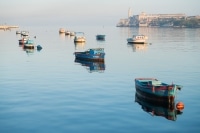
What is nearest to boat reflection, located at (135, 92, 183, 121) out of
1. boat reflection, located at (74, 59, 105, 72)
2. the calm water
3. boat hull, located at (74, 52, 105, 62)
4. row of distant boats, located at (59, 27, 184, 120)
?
row of distant boats, located at (59, 27, 184, 120)

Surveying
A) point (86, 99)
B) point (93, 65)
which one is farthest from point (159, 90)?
point (93, 65)

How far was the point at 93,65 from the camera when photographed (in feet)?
236

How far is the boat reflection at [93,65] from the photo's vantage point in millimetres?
65856

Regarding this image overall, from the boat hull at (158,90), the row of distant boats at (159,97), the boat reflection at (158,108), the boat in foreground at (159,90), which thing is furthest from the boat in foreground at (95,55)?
the boat reflection at (158,108)

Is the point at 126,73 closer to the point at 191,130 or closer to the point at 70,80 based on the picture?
the point at 70,80

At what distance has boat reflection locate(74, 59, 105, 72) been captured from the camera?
65.9m

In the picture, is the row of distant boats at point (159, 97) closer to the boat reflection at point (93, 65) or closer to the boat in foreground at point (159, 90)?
the boat in foreground at point (159, 90)

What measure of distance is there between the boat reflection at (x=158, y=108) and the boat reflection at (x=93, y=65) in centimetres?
2526

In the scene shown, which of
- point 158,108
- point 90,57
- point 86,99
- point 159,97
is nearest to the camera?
point 158,108

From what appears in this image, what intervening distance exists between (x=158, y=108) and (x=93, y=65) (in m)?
36.2

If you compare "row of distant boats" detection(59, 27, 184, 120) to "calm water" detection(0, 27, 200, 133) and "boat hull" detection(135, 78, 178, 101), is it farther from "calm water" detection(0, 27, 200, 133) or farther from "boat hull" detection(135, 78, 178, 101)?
"calm water" detection(0, 27, 200, 133)

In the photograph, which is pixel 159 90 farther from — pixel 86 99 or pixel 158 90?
pixel 86 99

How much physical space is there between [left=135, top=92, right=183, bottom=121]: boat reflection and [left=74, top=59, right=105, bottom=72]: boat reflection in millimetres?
25261

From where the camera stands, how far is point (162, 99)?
1505 inches
